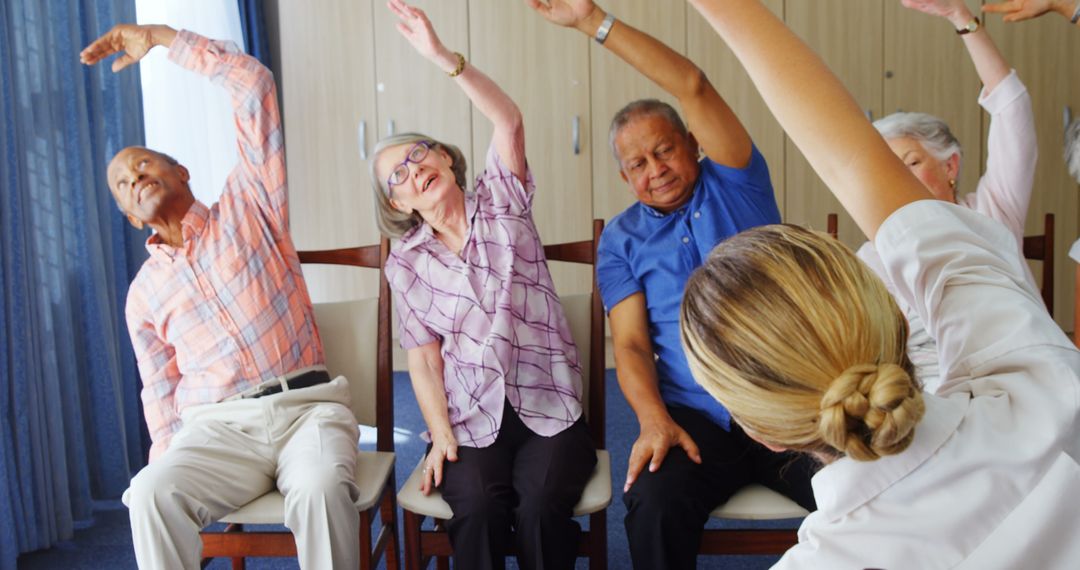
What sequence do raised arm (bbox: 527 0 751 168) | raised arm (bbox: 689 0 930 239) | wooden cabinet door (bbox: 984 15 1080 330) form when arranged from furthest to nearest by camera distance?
wooden cabinet door (bbox: 984 15 1080 330) → raised arm (bbox: 527 0 751 168) → raised arm (bbox: 689 0 930 239)

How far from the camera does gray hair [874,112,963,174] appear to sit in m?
1.97

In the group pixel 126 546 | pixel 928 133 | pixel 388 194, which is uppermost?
pixel 928 133

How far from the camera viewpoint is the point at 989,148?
1813mm

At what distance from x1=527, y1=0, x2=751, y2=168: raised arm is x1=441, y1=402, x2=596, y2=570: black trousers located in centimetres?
72

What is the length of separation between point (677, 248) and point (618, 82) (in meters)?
2.60

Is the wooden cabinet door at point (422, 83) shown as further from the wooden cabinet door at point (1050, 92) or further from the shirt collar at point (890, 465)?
the shirt collar at point (890, 465)

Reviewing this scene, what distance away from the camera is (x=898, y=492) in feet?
2.27

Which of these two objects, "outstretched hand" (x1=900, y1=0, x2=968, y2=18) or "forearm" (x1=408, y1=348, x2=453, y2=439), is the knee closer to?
"forearm" (x1=408, y1=348, x2=453, y2=439)

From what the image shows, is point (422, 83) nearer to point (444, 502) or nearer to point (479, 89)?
point (479, 89)

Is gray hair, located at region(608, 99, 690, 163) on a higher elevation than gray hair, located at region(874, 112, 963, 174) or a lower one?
higher

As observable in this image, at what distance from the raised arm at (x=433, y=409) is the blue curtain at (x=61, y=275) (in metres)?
1.24

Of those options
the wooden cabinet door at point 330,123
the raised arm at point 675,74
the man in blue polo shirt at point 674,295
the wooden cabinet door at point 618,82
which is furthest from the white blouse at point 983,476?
the wooden cabinet door at point 330,123

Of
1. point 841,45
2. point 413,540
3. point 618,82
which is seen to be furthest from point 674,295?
point 841,45

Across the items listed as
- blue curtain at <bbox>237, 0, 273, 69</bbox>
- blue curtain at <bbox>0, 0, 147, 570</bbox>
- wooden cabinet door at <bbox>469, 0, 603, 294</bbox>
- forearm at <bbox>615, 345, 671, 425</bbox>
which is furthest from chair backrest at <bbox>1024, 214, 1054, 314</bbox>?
blue curtain at <bbox>237, 0, 273, 69</bbox>
